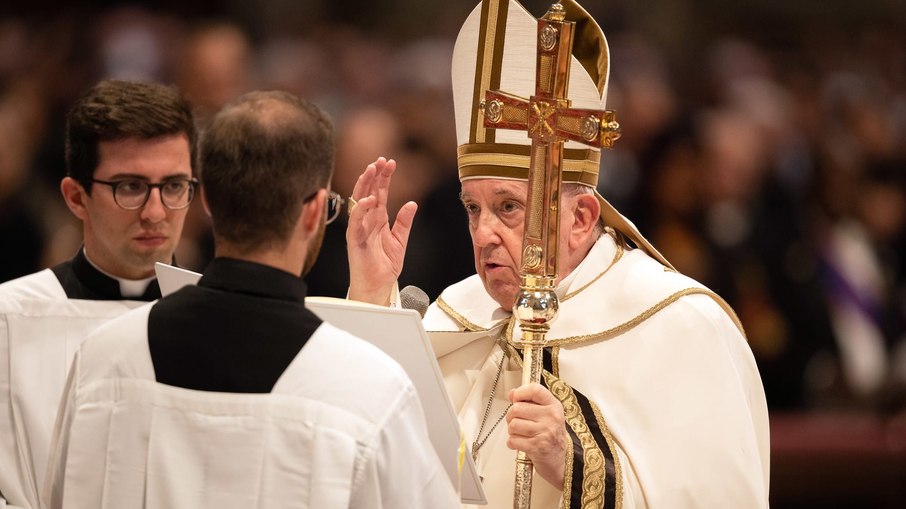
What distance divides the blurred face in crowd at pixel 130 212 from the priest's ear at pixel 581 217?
1226mm

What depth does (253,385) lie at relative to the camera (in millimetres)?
2658

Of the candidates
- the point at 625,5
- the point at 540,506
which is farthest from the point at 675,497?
the point at 625,5

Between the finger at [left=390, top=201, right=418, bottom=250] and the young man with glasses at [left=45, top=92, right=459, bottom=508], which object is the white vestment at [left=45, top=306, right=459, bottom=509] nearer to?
the young man with glasses at [left=45, top=92, right=459, bottom=508]

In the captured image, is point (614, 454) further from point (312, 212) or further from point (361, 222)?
point (312, 212)

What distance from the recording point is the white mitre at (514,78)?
3939 mm

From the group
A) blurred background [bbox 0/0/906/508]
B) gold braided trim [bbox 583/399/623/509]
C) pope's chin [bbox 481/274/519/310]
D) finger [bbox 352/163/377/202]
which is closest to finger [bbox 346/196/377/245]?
finger [bbox 352/163/377/202]

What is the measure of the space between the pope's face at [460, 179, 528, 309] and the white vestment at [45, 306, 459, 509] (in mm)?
1280

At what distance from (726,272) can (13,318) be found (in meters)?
4.94

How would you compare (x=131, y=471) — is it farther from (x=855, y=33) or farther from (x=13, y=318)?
(x=855, y=33)

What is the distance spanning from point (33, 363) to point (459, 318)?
1.33 metres

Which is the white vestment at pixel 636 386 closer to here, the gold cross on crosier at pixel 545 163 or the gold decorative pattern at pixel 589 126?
the gold cross on crosier at pixel 545 163

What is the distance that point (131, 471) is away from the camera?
270 centimetres

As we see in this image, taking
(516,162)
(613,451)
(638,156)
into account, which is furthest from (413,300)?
(638,156)

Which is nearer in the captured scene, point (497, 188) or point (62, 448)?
point (62, 448)
